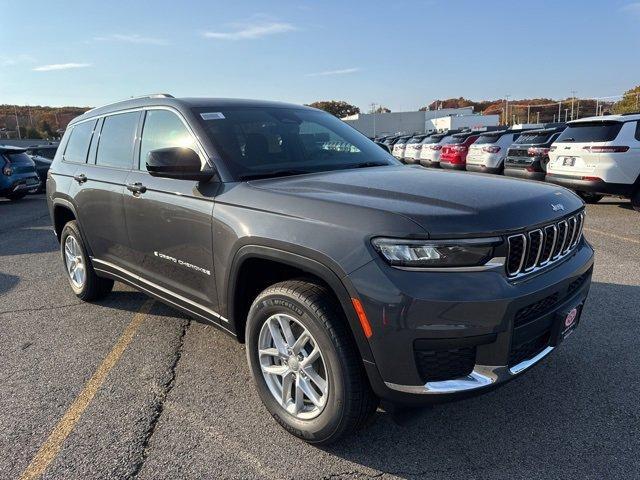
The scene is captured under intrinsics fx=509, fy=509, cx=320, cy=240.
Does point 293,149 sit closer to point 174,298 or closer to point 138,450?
point 174,298

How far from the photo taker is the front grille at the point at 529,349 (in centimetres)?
235

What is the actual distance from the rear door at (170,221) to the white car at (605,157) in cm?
792

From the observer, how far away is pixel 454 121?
6331 cm

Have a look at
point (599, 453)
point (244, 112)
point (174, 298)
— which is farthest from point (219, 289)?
point (599, 453)

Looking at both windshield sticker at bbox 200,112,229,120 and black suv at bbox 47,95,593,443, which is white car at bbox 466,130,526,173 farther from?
windshield sticker at bbox 200,112,229,120

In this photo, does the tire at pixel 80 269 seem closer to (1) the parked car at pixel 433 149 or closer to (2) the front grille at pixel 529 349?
(2) the front grille at pixel 529 349

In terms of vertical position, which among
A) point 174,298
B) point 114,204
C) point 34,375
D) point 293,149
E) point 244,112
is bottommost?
point 34,375

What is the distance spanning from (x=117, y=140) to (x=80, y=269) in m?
1.53

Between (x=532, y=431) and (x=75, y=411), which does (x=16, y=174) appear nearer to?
(x=75, y=411)

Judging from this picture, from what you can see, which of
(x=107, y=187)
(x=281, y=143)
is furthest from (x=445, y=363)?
(x=107, y=187)

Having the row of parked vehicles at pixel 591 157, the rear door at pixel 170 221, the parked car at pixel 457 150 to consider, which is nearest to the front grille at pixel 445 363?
the rear door at pixel 170 221

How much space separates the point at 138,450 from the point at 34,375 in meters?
1.40

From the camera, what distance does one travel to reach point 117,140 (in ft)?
14.1

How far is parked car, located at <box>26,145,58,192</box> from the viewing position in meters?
16.9
